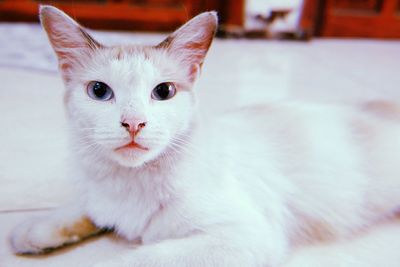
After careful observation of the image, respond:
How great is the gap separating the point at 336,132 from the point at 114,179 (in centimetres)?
63

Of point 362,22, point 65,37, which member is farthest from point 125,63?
point 362,22

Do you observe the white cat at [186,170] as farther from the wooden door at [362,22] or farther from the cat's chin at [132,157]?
the wooden door at [362,22]

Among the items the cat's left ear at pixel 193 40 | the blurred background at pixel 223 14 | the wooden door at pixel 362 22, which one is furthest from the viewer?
the wooden door at pixel 362 22

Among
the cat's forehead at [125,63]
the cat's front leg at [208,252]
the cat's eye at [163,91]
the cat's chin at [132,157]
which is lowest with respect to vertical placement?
the cat's front leg at [208,252]

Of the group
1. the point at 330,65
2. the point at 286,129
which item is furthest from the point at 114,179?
the point at 330,65

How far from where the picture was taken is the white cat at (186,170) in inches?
31.6

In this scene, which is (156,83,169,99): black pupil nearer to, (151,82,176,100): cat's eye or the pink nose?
(151,82,176,100): cat's eye

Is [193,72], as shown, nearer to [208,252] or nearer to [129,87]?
[129,87]

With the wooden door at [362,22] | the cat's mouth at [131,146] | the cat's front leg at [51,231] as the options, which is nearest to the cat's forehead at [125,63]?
the cat's mouth at [131,146]

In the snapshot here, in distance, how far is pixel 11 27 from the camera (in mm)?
3174

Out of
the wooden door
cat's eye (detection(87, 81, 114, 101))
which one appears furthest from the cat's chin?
the wooden door

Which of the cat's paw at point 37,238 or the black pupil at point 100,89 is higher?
the black pupil at point 100,89

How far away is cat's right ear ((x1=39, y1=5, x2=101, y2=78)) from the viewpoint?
0.84 m

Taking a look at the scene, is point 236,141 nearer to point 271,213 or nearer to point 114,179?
point 271,213
